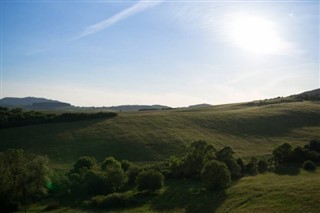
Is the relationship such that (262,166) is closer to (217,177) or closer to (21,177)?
(217,177)

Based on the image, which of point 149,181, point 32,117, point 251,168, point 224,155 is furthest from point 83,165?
point 32,117

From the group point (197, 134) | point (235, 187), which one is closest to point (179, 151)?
point (197, 134)

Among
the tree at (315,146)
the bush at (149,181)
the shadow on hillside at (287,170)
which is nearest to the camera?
the bush at (149,181)

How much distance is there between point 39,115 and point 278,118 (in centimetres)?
7752

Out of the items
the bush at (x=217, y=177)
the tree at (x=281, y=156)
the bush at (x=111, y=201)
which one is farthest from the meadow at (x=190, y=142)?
the tree at (x=281, y=156)

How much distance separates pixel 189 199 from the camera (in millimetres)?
56219

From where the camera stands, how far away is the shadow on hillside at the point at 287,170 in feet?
225

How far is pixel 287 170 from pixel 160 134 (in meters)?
39.6

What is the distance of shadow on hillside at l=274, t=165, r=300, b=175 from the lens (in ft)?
225

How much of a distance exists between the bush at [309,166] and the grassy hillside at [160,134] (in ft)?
50.8

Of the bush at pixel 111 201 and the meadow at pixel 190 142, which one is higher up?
the meadow at pixel 190 142

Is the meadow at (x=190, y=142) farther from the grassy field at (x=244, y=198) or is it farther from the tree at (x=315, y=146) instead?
the tree at (x=315, y=146)

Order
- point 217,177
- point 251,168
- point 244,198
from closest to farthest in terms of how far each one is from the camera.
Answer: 1. point 244,198
2. point 217,177
3. point 251,168

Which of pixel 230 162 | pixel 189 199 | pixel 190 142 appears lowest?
pixel 189 199
